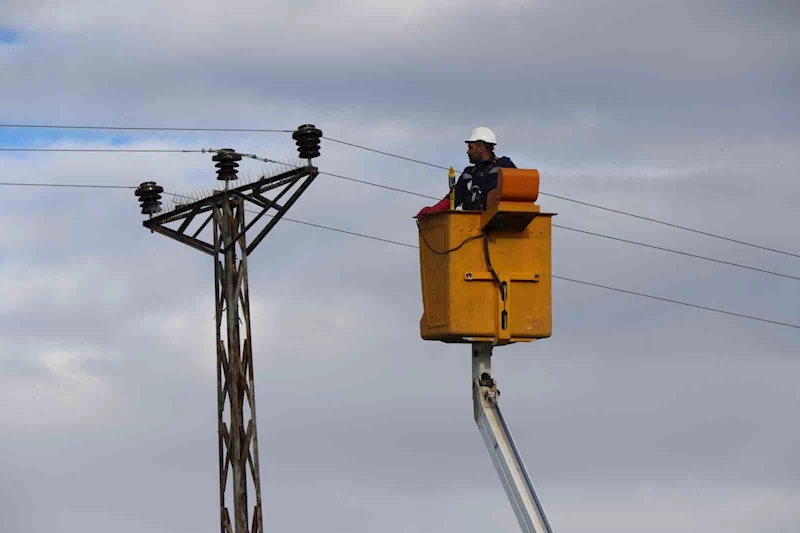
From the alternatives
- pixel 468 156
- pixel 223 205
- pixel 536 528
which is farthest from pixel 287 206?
pixel 536 528

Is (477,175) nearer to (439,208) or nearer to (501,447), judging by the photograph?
(439,208)

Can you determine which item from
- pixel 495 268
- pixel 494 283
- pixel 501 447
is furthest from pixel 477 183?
pixel 501 447

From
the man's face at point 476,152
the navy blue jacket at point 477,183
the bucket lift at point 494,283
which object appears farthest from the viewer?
the man's face at point 476,152

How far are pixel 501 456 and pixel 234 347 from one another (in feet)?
43.6

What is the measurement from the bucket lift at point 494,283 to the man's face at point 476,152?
0.97 meters

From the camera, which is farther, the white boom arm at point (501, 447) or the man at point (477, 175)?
the man at point (477, 175)

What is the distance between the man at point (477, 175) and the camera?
21109mm

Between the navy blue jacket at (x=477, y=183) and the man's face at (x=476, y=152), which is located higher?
the man's face at (x=476, y=152)

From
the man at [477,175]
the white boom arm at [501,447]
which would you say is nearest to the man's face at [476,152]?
the man at [477,175]

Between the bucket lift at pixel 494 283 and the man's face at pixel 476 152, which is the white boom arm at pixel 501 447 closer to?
the bucket lift at pixel 494 283

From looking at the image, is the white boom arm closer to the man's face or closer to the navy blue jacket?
the navy blue jacket

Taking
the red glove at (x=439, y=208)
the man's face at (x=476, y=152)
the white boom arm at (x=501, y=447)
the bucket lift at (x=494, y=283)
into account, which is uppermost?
the man's face at (x=476, y=152)

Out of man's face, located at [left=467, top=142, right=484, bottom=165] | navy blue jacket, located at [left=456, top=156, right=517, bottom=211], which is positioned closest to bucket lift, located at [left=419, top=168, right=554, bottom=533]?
navy blue jacket, located at [left=456, top=156, right=517, bottom=211]

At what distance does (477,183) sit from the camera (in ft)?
69.8
